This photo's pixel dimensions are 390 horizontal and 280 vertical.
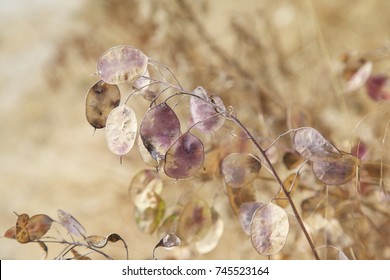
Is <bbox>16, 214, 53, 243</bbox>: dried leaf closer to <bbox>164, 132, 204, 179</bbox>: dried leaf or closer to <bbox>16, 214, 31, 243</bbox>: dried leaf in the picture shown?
<bbox>16, 214, 31, 243</bbox>: dried leaf

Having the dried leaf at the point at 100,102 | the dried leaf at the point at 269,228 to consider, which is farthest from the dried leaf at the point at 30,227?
the dried leaf at the point at 269,228

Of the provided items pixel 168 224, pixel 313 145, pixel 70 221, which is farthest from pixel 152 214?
pixel 313 145

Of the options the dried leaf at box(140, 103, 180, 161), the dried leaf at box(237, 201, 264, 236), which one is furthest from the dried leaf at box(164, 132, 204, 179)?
the dried leaf at box(237, 201, 264, 236)

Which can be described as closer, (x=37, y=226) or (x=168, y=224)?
(x=37, y=226)

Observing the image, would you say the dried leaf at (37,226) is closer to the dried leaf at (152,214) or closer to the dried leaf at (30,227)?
the dried leaf at (30,227)

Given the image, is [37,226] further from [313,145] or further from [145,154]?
[313,145]
